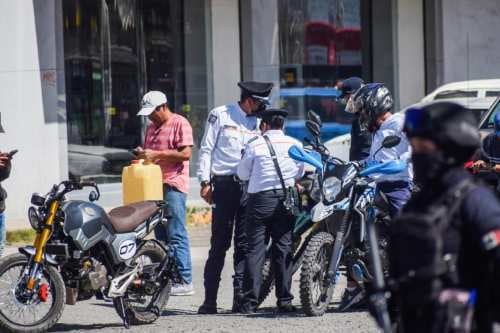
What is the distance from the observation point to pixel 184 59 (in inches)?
709

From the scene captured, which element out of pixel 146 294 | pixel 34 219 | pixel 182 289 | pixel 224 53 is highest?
pixel 224 53

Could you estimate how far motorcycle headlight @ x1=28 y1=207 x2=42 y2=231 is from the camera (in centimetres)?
816

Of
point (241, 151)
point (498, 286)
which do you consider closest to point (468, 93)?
point (241, 151)

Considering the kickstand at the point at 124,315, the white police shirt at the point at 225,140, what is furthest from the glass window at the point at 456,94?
the kickstand at the point at 124,315

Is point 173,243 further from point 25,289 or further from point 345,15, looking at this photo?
point 345,15

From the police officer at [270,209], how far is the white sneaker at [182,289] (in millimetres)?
1420

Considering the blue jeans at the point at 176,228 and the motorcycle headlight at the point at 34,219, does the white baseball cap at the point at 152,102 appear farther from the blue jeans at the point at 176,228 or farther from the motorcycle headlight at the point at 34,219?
the motorcycle headlight at the point at 34,219

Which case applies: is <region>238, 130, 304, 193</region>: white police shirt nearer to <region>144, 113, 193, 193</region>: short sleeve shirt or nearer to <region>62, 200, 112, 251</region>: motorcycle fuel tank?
<region>144, 113, 193, 193</region>: short sleeve shirt

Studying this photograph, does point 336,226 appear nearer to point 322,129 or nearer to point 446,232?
point 446,232

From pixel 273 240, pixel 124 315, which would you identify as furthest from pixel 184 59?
pixel 124 315

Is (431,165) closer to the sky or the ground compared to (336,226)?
closer to the sky

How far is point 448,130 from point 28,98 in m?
11.8

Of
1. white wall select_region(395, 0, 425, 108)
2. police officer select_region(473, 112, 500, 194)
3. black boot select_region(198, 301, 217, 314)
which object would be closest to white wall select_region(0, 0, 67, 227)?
black boot select_region(198, 301, 217, 314)

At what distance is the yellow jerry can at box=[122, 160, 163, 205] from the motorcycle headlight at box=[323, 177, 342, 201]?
1589 mm
